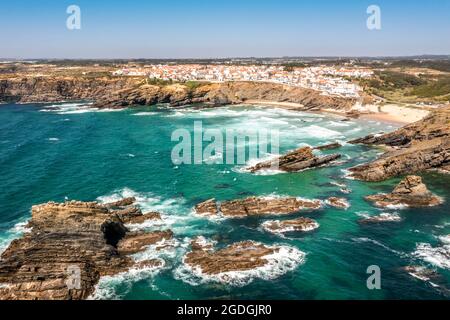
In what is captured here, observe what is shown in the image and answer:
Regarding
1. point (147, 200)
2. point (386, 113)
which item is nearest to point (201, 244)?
point (147, 200)

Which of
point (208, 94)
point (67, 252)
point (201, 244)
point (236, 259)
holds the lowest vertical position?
point (236, 259)

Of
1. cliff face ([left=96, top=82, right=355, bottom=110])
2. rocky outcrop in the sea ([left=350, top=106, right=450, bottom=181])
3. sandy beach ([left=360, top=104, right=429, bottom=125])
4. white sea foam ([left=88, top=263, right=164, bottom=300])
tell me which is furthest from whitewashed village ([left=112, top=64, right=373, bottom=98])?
white sea foam ([left=88, top=263, right=164, bottom=300])

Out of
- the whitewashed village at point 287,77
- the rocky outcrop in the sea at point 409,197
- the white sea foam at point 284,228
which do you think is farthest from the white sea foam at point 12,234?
the whitewashed village at point 287,77

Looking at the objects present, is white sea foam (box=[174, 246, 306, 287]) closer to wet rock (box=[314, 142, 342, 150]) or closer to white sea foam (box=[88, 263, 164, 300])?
white sea foam (box=[88, 263, 164, 300])

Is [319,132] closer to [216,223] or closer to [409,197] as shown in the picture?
[409,197]
